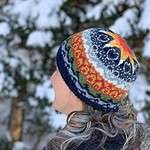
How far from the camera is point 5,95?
563 centimetres

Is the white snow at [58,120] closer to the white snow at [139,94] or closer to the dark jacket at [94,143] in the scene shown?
the white snow at [139,94]

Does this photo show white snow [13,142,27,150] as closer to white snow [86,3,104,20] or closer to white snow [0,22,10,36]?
white snow [0,22,10,36]

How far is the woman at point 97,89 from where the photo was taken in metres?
2.18

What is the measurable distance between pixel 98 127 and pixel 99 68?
22cm

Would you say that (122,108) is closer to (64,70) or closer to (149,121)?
(64,70)

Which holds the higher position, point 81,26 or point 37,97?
point 81,26

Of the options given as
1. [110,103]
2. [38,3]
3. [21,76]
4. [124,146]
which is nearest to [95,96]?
[110,103]

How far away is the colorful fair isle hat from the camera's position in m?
2.22

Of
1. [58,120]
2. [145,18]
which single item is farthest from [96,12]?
[58,120]

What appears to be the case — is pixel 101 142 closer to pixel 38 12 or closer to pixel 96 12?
pixel 96 12

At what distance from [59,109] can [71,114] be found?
0.33 feet

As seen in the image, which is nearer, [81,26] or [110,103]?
[110,103]

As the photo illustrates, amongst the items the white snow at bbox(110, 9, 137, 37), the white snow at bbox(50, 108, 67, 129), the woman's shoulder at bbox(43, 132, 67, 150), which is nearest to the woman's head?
the woman's shoulder at bbox(43, 132, 67, 150)

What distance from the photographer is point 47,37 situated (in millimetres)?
5219
